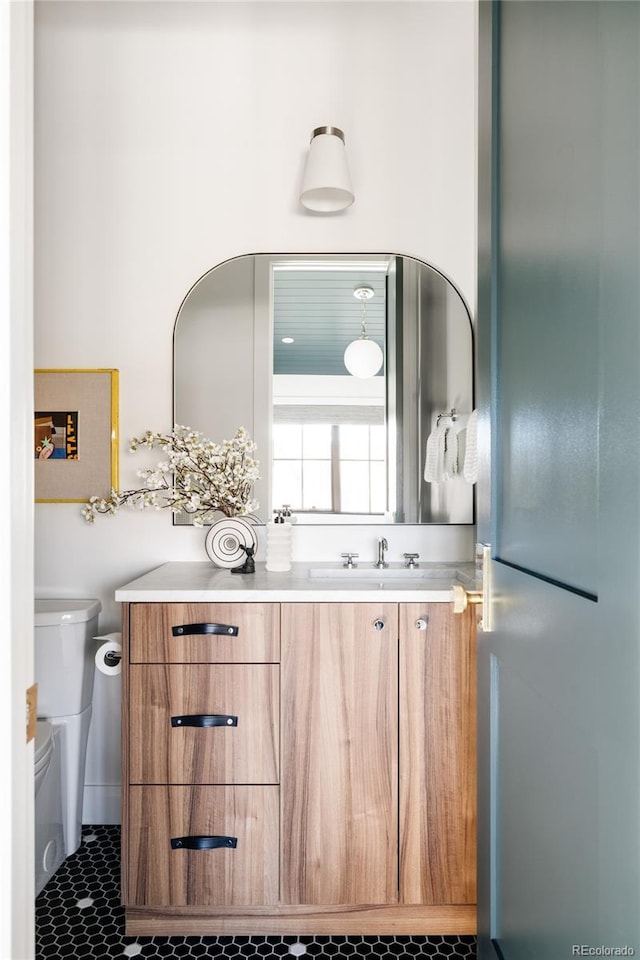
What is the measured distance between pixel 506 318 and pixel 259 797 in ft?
4.46

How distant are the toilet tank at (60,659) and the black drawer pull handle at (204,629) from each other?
0.55 m

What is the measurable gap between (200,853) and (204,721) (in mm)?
348

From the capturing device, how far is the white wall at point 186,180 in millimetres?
2266

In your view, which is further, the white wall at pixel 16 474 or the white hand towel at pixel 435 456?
the white hand towel at pixel 435 456

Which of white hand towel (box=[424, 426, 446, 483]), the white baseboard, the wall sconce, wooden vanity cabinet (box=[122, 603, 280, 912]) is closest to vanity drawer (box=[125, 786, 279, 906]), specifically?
wooden vanity cabinet (box=[122, 603, 280, 912])

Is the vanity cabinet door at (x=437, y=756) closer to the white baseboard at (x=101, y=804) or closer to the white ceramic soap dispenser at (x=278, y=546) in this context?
the white ceramic soap dispenser at (x=278, y=546)

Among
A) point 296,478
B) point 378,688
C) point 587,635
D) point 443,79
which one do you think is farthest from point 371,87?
point 587,635

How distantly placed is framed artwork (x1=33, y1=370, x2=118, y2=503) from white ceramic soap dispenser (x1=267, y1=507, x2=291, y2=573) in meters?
0.62

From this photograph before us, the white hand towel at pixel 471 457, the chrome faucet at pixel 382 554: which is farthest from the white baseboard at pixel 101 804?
the white hand towel at pixel 471 457

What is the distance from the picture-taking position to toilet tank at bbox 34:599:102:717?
2059 millimetres

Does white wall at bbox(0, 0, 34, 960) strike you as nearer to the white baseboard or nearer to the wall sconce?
the wall sconce

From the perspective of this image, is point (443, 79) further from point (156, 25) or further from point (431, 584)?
point (431, 584)

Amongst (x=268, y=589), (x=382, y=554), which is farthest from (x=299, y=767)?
(x=382, y=554)

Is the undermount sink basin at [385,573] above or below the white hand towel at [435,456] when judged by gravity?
below
